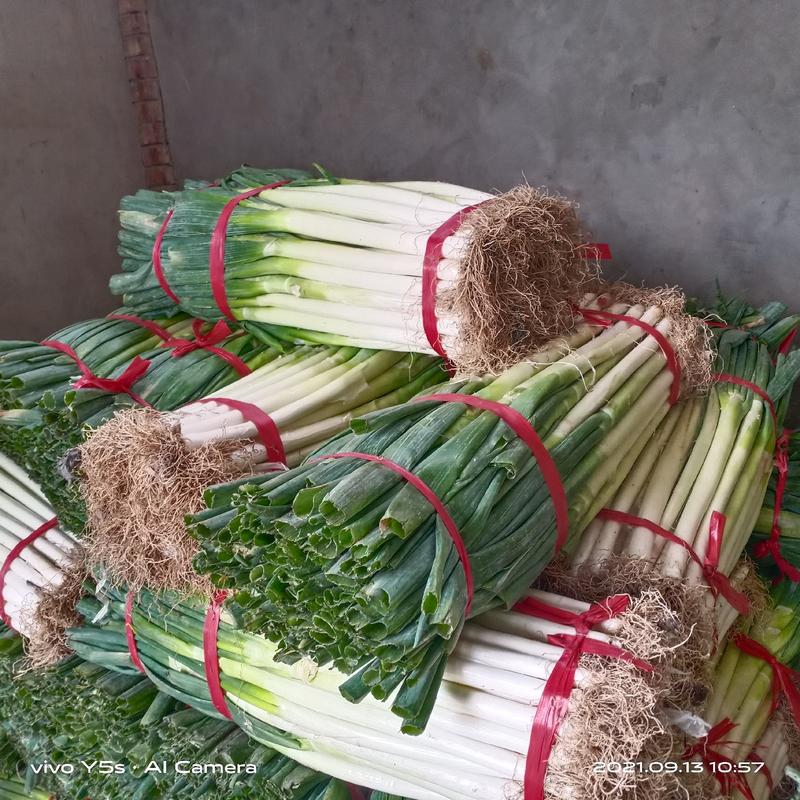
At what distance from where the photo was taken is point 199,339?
7.79 ft

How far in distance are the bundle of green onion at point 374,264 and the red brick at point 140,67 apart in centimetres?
171

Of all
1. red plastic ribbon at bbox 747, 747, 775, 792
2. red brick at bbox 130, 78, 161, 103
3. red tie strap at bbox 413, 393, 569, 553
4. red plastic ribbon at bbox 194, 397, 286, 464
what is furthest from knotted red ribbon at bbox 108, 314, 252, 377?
red brick at bbox 130, 78, 161, 103

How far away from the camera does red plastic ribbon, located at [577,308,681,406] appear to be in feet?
6.97

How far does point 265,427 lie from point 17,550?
3.13 ft

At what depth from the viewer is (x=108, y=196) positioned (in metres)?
3.80

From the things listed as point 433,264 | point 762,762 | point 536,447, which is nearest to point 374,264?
point 433,264

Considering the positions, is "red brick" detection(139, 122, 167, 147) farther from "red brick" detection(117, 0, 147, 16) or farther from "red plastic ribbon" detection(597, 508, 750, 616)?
"red plastic ribbon" detection(597, 508, 750, 616)

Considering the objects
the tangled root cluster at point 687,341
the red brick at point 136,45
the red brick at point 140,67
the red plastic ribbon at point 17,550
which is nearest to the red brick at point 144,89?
the red brick at point 140,67

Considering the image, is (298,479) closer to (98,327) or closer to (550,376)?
(550,376)

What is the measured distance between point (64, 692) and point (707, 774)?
1617 millimetres

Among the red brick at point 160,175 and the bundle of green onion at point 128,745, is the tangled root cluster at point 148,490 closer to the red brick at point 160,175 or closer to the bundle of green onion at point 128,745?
the bundle of green onion at point 128,745

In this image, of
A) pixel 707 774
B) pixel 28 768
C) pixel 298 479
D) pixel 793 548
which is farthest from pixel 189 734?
pixel 793 548

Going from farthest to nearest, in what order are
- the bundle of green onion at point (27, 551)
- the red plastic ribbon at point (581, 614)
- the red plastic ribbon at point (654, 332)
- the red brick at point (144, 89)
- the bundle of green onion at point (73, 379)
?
the red brick at point (144, 89)
the bundle of green onion at point (27, 551)
the red plastic ribbon at point (654, 332)
the bundle of green onion at point (73, 379)
the red plastic ribbon at point (581, 614)

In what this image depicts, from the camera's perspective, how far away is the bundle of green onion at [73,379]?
6.18 ft
